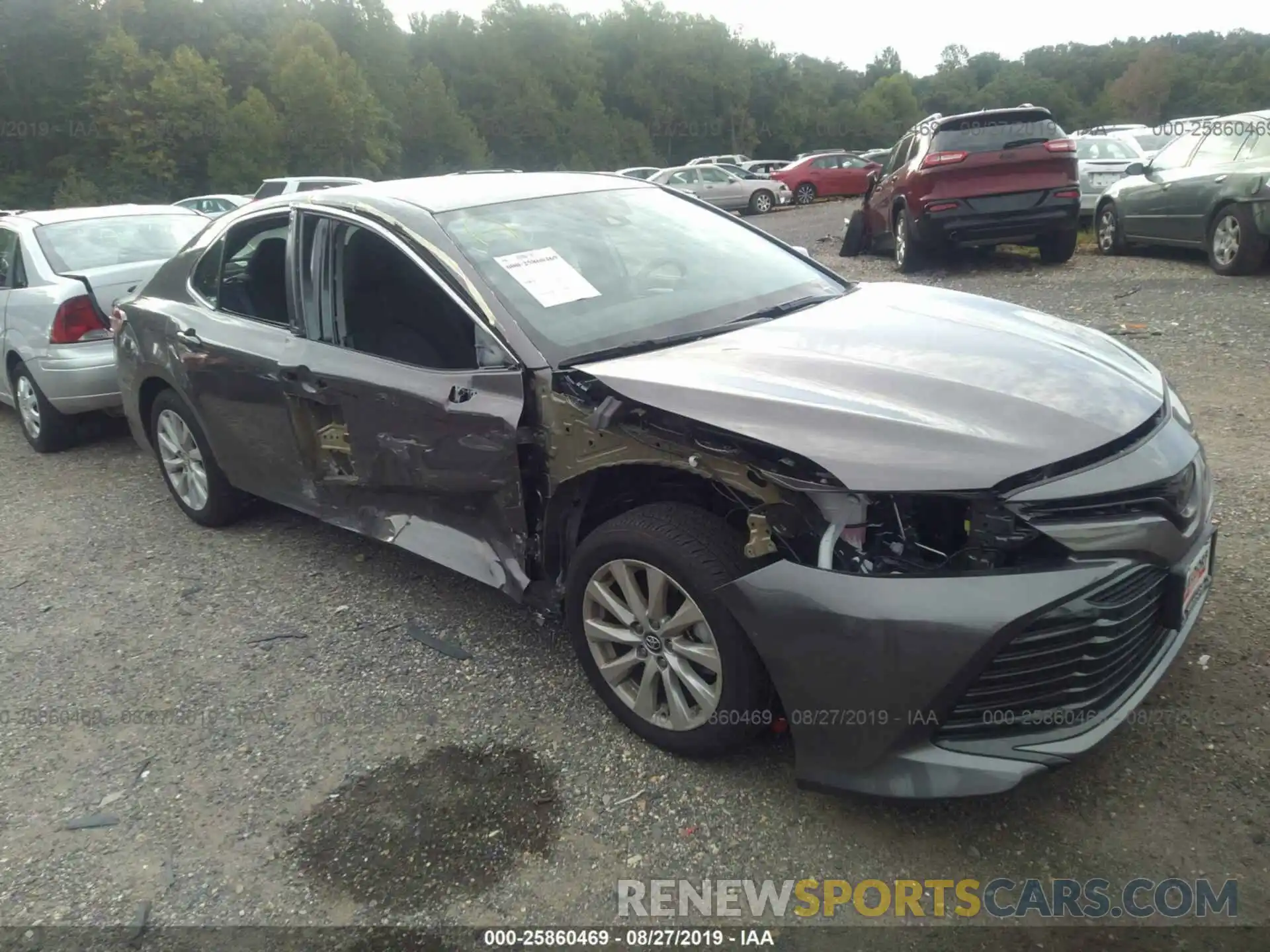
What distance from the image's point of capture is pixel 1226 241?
884cm

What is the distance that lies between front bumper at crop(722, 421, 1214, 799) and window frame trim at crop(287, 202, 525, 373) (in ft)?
3.72

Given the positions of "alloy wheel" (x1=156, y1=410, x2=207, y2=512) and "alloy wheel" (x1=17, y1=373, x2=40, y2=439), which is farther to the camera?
"alloy wheel" (x1=17, y1=373, x2=40, y2=439)

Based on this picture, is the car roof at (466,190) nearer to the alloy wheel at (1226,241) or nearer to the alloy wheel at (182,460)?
the alloy wheel at (182,460)

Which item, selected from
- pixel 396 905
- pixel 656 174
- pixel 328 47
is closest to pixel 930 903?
pixel 396 905

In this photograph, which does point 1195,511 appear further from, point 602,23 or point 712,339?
point 602,23

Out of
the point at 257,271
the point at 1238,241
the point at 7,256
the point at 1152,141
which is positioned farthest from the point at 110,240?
the point at 1152,141

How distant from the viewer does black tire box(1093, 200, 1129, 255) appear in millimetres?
10609

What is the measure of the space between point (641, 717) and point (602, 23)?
94.2 m

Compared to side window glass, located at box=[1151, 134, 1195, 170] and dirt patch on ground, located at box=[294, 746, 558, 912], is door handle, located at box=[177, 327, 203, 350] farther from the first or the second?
side window glass, located at box=[1151, 134, 1195, 170]

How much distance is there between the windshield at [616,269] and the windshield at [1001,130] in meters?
6.84

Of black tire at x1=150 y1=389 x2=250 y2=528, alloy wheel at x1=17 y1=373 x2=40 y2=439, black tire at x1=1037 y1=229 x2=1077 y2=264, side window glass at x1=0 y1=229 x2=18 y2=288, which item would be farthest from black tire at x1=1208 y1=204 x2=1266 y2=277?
side window glass at x1=0 y1=229 x2=18 y2=288

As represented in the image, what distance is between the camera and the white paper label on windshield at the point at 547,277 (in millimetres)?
3150

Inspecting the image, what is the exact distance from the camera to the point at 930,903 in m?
2.26

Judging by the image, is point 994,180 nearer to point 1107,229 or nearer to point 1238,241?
point 1107,229
